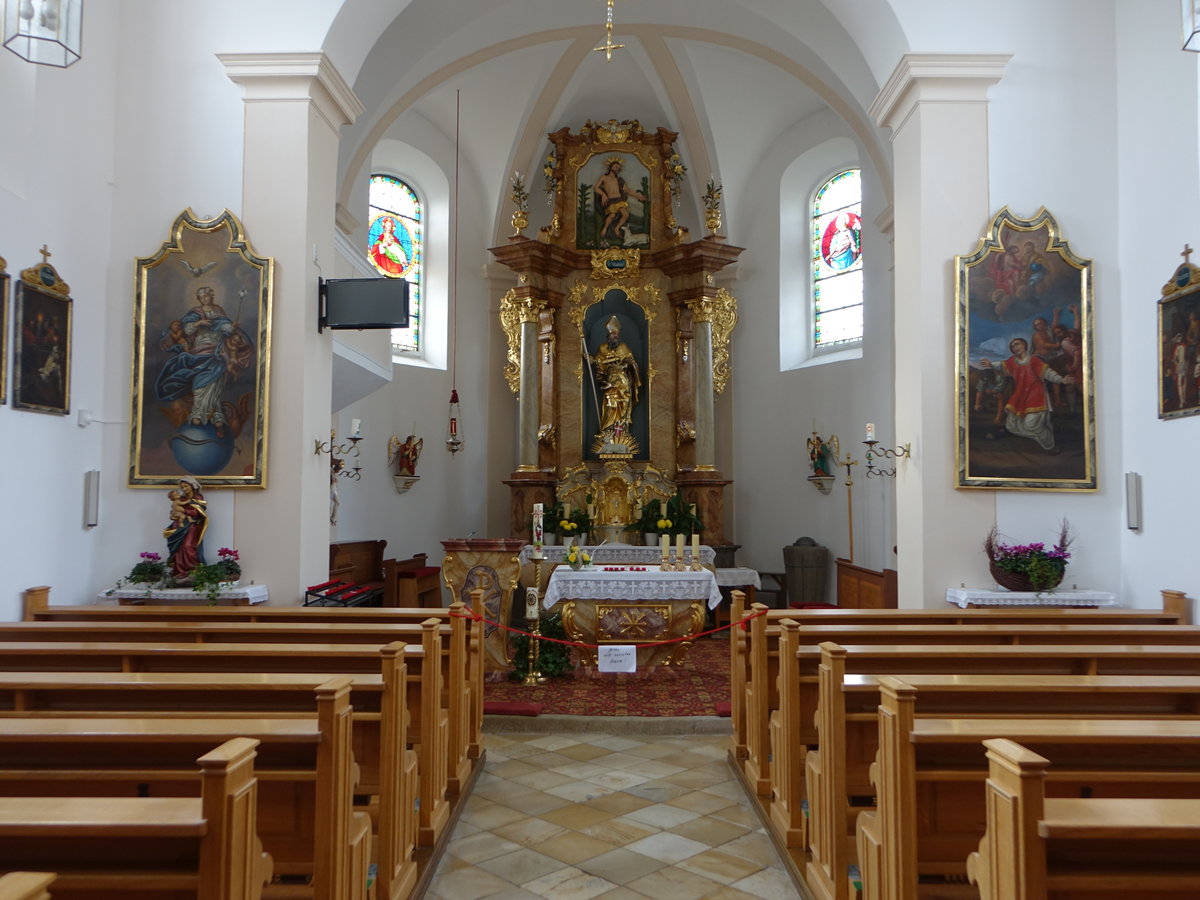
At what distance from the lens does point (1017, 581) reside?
635 cm

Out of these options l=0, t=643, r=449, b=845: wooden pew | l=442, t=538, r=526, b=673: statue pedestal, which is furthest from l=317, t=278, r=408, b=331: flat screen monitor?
l=0, t=643, r=449, b=845: wooden pew

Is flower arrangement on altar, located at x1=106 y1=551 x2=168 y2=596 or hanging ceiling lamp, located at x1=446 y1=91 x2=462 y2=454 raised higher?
hanging ceiling lamp, located at x1=446 y1=91 x2=462 y2=454

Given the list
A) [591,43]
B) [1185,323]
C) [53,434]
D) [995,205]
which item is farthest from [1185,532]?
[591,43]

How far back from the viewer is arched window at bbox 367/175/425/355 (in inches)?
502

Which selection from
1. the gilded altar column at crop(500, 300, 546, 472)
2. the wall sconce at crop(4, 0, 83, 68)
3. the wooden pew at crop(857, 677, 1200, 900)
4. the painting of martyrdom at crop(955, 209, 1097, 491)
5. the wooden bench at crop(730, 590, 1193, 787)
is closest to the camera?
the wooden pew at crop(857, 677, 1200, 900)

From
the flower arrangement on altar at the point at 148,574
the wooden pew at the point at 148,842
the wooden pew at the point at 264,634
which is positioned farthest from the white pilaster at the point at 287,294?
the wooden pew at the point at 148,842

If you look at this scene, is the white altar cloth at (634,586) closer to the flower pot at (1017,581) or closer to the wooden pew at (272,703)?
the flower pot at (1017,581)

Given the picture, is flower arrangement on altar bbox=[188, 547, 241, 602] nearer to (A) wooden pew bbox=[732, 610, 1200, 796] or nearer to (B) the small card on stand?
(B) the small card on stand

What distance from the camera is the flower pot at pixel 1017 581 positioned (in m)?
6.29

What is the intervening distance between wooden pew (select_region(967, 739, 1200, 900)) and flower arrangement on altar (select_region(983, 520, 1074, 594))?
4.64m

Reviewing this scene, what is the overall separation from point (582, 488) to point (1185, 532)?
7.92 metres

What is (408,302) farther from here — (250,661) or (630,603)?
(250,661)

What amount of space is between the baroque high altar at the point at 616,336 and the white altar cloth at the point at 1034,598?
601 centimetres

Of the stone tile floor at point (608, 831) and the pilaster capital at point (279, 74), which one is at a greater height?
the pilaster capital at point (279, 74)
